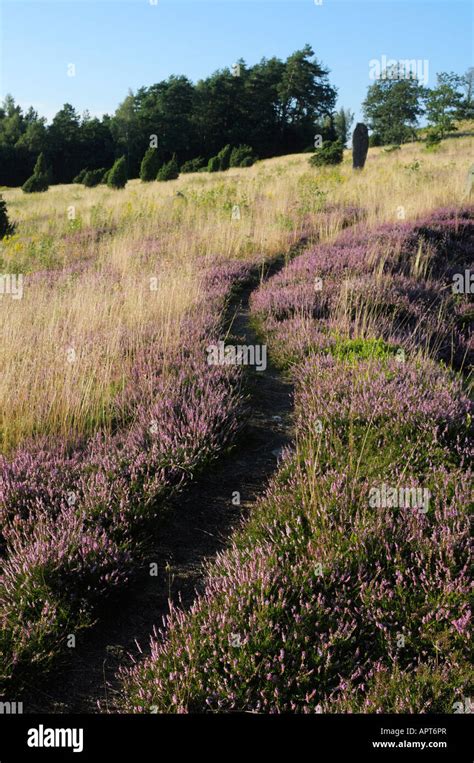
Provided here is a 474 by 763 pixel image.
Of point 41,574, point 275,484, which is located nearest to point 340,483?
point 275,484

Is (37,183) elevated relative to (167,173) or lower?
lower

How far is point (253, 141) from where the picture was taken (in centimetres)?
6488

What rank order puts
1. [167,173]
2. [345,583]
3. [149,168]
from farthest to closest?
[149,168] < [167,173] < [345,583]

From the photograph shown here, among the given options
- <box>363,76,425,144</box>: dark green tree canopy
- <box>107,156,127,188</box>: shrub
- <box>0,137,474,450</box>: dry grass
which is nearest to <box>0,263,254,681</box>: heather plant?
<box>0,137,474,450</box>: dry grass

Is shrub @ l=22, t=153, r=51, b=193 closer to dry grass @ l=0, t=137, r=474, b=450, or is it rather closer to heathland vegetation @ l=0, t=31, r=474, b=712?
dry grass @ l=0, t=137, r=474, b=450

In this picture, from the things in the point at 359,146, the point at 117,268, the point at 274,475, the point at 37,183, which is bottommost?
the point at 274,475

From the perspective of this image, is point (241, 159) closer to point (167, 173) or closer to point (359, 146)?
point (167, 173)

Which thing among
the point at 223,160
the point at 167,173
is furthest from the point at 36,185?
the point at 223,160

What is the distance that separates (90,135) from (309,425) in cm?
6251

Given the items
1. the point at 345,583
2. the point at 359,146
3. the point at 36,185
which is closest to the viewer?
the point at 345,583

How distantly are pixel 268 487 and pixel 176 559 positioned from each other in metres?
0.95

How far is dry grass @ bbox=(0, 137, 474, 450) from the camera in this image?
5.05m

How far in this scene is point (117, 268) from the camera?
33.2 feet

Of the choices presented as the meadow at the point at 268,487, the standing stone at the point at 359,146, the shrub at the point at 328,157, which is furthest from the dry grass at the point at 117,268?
the shrub at the point at 328,157
